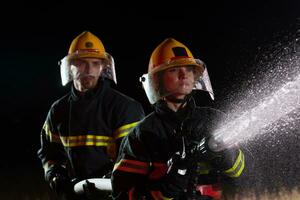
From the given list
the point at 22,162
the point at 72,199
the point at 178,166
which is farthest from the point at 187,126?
the point at 22,162

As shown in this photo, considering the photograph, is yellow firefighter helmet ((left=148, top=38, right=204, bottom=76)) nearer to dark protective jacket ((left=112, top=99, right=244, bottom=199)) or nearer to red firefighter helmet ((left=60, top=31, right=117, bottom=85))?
dark protective jacket ((left=112, top=99, right=244, bottom=199))

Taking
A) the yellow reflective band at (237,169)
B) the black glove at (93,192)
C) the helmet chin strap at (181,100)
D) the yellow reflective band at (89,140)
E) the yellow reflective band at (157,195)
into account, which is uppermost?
the helmet chin strap at (181,100)

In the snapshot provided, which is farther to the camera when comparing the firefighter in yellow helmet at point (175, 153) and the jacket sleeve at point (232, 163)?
the jacket sleeve at point (232, 163)

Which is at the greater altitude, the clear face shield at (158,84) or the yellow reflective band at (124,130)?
the clear face shield at (158,84)

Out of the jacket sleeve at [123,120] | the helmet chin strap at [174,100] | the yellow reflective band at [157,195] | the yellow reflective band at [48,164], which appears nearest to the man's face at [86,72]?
the jacket sleeve at [123,120]

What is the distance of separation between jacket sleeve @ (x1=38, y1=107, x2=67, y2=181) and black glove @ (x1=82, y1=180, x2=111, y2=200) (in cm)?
76

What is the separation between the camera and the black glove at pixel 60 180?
4707 mm

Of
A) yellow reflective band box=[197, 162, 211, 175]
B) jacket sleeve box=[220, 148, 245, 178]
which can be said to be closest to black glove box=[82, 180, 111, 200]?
yellow reflective band box=[197, 162, 211, 175]

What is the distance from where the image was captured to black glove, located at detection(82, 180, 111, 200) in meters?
4.24

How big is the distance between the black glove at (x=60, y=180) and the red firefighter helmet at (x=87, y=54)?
0.97m

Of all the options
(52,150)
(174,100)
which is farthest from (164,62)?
(52,150)

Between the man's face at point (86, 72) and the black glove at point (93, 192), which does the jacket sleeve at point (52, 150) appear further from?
the black glove at point (93, 192)

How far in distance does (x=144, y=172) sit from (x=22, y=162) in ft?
39.2

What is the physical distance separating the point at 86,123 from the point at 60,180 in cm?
56
